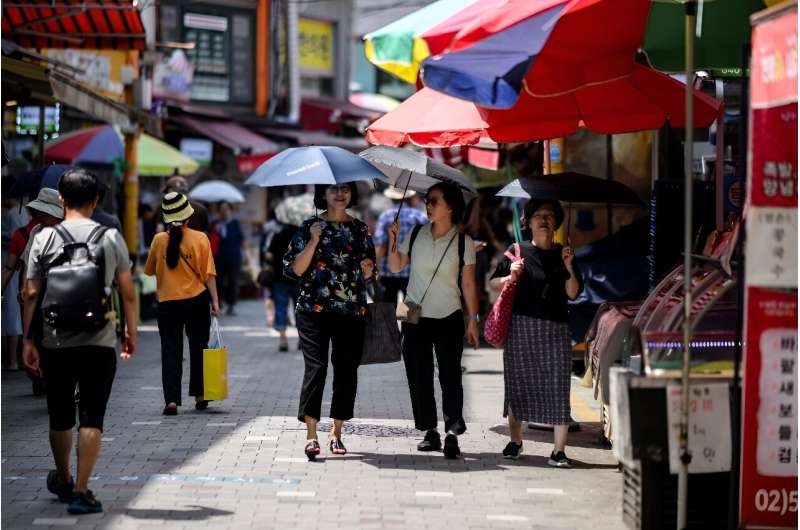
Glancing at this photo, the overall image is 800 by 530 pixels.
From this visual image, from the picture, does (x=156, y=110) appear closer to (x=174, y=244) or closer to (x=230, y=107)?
(x=230, y=107)

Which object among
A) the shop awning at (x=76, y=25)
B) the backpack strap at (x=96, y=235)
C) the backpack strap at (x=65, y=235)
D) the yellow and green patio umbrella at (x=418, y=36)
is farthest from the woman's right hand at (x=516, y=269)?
the shop awning at (x=76, y=25)

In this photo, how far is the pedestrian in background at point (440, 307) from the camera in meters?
9.02

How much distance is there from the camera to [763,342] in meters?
5.95

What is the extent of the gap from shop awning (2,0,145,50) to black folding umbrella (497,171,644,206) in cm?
666

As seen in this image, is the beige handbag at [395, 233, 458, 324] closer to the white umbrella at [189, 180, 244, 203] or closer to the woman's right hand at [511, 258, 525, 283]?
the woman's right hand at [511, 258, 525, 283]

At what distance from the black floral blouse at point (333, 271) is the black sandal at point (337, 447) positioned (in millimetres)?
864

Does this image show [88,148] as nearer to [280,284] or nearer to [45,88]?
[280,284]

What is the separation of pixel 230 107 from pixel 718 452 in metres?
27.2

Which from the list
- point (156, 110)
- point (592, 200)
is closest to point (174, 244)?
point (592, 200)

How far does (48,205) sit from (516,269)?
3702mm

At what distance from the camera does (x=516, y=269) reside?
877cm

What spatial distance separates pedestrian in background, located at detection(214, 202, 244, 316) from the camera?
22797 millimetres

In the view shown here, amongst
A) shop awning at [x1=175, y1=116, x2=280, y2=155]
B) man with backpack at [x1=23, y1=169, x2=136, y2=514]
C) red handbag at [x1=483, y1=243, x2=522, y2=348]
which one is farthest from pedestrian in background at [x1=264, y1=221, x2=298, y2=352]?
shop awning at [x1=175, y1=116, x2=280, y2=155]

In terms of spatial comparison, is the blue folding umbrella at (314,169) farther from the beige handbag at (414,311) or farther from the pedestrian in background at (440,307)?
the beige handbag at (414,311)
